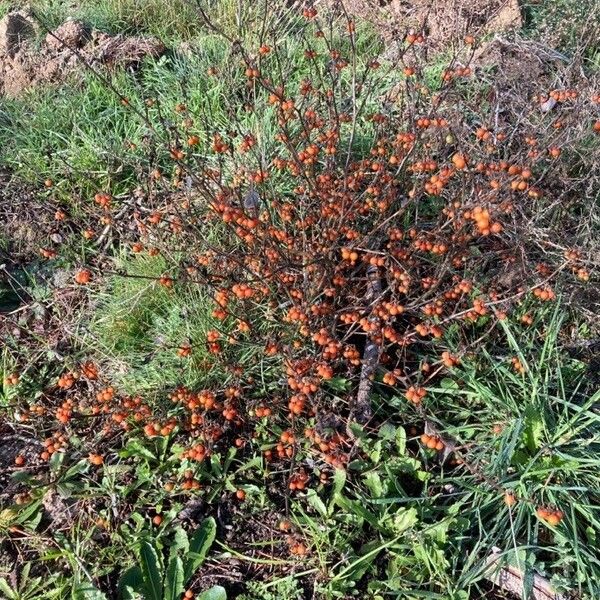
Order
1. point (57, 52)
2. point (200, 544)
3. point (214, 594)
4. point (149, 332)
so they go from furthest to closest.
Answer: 1. point (57, 52)
2. point (149, 332)
3. point (200, 544)
4. point (214, 594)

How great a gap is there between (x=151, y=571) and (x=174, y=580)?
9 centimetres

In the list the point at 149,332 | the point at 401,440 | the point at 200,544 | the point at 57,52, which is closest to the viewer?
the point at 200,544

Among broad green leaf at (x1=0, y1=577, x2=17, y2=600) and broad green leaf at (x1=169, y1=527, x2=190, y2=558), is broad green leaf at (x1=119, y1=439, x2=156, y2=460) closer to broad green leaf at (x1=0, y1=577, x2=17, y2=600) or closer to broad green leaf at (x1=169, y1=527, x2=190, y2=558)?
broad green leaf at (x1=169, y1=527, x2=190, y2=558)

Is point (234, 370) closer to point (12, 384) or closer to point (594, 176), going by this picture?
point (12, 384)

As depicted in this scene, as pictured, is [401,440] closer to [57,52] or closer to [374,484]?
[374,484]

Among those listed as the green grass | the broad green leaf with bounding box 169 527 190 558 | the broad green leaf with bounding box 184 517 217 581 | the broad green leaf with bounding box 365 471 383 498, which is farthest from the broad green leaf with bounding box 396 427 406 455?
the broad green leaf with bounding box 169 527 190 558

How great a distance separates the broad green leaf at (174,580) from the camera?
231 cm

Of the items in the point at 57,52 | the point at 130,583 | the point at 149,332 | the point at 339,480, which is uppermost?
the point at 57,52

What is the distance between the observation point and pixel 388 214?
3000mm

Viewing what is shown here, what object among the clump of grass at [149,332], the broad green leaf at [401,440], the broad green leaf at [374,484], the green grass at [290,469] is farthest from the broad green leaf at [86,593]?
the broad green leaf at [401,440]

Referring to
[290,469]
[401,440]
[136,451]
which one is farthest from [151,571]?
[401,440]

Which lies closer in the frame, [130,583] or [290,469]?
[130,583]

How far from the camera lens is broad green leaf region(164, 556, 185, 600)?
2312 mm

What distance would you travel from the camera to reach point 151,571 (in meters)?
2.35
